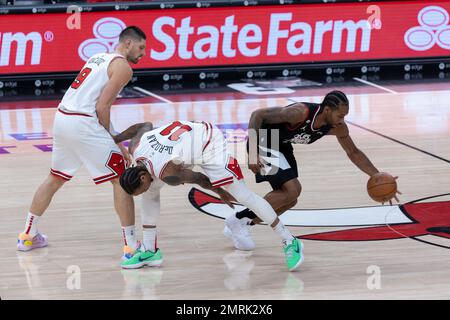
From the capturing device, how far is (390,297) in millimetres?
6516

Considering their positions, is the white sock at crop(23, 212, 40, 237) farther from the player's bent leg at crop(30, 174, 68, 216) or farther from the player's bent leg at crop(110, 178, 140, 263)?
the player's bent leg at crop(110, 178, 140, 263)

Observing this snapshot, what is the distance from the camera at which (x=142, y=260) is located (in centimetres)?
732

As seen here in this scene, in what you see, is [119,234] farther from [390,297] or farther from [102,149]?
[390,297]

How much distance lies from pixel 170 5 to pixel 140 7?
1.54 feet

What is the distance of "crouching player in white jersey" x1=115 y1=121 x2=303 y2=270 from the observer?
6844 mm

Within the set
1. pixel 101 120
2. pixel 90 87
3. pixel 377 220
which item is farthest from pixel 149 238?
pixel 377 220

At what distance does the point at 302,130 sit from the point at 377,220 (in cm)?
145

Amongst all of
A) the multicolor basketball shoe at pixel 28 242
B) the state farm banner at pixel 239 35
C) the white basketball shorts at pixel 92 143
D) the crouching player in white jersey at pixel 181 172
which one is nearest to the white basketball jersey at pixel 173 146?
the crouching player in white jersey at pixel 181 172

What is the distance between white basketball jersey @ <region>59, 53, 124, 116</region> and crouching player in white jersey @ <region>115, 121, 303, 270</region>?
0.39 metres

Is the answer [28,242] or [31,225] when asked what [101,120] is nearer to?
[31,225]

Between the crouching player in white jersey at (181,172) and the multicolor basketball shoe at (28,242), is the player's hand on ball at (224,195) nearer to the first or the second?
the crouching player in white jersey at (181,172)

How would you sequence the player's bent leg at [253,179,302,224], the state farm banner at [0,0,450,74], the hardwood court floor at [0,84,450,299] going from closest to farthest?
1. the hardwood court floor at [0,84,450,299]
2. the player's bent leg at [253,179,302,224]
3. the state farm banner at [0,0,450,74]

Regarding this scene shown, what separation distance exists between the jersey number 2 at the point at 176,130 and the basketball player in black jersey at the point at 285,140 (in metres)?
0.51

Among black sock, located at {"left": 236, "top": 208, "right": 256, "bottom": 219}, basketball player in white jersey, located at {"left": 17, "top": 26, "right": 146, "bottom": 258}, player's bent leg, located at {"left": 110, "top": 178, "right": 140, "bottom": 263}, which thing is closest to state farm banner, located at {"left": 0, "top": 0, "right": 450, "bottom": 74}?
basketball player in white jersey, located at {"left": 17, "top": 26, "right": 146, "bottom": 258}
